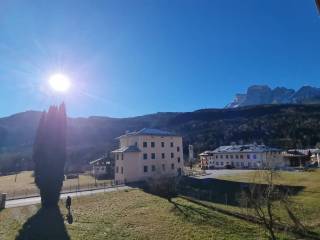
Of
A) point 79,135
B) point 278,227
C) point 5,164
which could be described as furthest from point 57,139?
point 79,135

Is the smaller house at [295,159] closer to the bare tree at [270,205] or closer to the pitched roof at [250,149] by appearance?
the pitched roof at [250,149]

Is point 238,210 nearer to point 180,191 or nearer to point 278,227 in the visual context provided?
point 278,227

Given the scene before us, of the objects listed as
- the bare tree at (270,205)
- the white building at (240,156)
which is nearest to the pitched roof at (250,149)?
the white building at (240,156)

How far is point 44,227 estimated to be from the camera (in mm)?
26297

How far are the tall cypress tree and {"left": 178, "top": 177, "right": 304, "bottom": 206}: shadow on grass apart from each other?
19116 mm

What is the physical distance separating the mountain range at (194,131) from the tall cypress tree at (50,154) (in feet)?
250

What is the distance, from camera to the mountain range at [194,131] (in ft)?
400

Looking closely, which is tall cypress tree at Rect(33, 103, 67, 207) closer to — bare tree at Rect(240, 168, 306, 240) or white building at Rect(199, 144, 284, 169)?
bare tree at Rect(240, 168, 306, 240)

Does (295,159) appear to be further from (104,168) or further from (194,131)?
(194,131)

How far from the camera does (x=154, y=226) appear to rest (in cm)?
2808

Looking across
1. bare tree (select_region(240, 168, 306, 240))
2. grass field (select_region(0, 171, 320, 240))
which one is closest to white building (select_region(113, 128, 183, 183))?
grass field (select_region(0, 171, 320, 240))

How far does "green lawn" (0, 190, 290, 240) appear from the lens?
2556 centimetres

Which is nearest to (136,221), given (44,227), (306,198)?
(44,227)

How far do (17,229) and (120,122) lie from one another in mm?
172903
